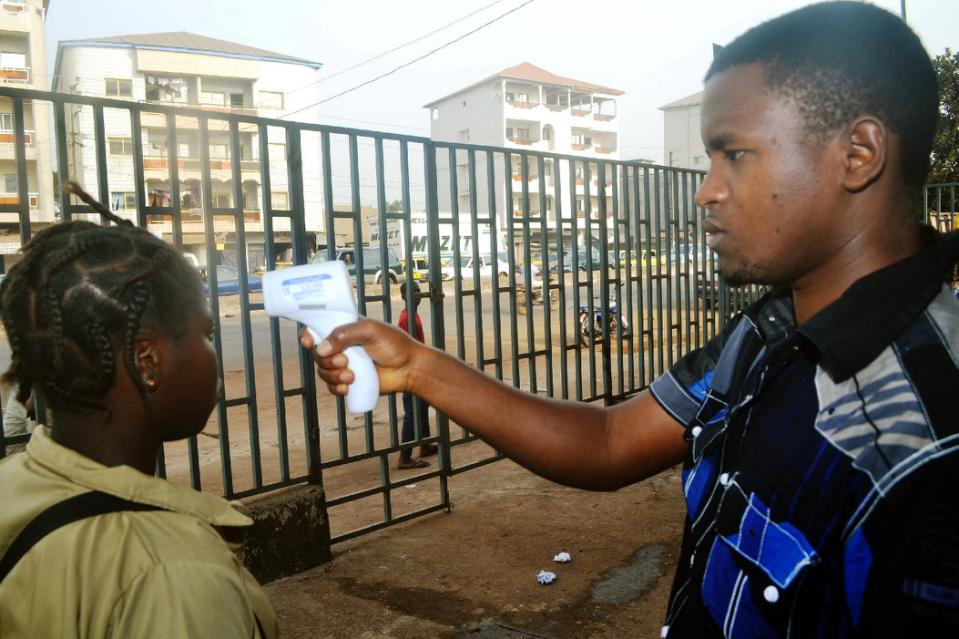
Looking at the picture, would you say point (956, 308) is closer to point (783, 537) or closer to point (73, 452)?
point (783, 537)

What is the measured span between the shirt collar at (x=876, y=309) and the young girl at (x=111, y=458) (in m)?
0.97

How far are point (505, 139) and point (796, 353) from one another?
2247 inches

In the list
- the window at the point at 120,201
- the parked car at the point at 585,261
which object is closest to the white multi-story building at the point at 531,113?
the window at the point at 120,201

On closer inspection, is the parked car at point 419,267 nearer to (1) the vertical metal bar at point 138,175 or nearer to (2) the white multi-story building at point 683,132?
(1) the vertical metal bar at point 138,175

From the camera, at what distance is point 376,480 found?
5.64 metres

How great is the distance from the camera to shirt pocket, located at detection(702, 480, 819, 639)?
102cm

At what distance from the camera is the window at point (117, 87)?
38188 mm

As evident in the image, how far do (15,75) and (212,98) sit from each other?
10876 mm

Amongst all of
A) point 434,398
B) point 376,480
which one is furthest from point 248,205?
point 434,398

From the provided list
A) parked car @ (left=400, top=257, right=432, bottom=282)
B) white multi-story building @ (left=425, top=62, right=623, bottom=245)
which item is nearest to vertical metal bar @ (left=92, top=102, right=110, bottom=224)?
parked car @ (left=400, top=257, right=432, bottom=282)

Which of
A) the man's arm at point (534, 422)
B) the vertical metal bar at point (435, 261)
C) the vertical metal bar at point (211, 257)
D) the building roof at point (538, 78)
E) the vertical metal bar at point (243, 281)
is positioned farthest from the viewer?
the building roof at point (538, 78)

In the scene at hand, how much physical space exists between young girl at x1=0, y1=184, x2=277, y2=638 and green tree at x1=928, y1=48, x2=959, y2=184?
16.1 metres

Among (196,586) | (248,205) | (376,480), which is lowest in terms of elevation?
(376,480)

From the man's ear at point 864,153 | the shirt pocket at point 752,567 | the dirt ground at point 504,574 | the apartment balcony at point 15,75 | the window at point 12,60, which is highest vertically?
the window at point 12,60
